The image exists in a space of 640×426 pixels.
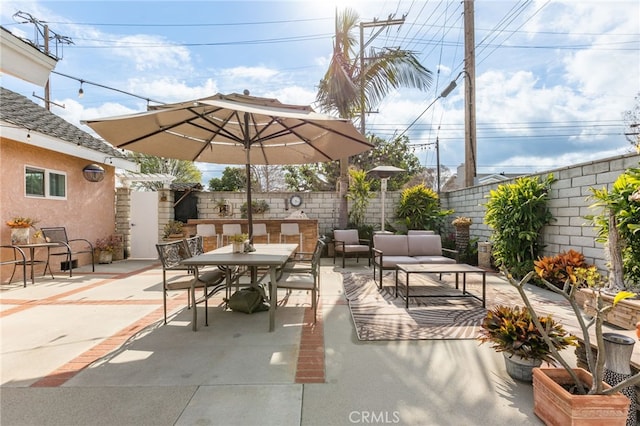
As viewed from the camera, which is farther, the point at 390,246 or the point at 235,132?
the point at 390,246

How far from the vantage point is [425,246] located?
568 cm

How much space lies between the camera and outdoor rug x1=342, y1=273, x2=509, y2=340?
123 inches

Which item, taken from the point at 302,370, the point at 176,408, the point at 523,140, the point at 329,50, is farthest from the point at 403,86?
the point at 523,140

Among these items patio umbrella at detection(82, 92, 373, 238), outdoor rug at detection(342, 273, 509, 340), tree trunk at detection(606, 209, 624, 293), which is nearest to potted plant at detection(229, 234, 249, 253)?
patio umbrella at detection(82, 92, 373, 238)

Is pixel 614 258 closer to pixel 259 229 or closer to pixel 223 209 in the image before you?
pixel 259 229

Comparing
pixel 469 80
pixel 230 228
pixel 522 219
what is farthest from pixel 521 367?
pixel 469 80

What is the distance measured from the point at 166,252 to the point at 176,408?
2125mm

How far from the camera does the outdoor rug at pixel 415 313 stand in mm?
3125

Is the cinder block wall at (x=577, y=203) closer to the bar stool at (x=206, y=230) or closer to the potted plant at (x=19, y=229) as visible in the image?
the bar stool at (x=206, y=230)

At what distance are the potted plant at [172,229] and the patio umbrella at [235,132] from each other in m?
4.01

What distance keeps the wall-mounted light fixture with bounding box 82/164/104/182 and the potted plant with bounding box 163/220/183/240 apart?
200 centimetres

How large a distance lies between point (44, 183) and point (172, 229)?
2853 mm

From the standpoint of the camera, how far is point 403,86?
8055 millimetres

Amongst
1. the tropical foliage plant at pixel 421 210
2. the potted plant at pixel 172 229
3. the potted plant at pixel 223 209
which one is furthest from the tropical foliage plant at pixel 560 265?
the potted plant at pixel 172 229
